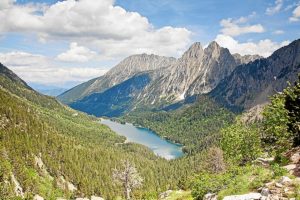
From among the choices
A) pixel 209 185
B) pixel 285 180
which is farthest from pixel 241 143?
pixel 285 180

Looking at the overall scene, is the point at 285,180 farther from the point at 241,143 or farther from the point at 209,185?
the point at 241,143

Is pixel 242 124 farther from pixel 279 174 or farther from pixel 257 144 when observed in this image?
pixel 279 174

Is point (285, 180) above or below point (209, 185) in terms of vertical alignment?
above

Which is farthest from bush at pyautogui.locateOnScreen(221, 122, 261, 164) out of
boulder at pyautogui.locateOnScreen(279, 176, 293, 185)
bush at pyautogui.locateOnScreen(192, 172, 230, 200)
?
boulder at pyautogui.locateOnScreen(279, 176, 293, 185)

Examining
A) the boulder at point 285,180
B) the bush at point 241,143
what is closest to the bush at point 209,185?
the boulder at point 285,180

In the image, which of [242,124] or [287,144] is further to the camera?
[242,124]

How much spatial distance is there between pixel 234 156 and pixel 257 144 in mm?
6940

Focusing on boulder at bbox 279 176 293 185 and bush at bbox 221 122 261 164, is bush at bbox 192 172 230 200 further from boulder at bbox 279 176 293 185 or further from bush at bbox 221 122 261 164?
bush at bbox 221 122 261 164

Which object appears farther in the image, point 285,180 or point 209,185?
point 209,185

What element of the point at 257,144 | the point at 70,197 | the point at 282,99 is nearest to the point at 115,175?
the point at 257,144

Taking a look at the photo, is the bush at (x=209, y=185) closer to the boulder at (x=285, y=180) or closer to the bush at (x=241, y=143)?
the boulder at (x=285, y=180)

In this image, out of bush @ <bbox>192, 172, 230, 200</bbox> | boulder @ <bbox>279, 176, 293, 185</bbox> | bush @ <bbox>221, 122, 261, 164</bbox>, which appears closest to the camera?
boulder @ <bbox>279, 176, 293, 185</bbox>

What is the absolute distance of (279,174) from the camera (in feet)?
115

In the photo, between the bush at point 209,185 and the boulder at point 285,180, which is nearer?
the boulder at point 285,180
